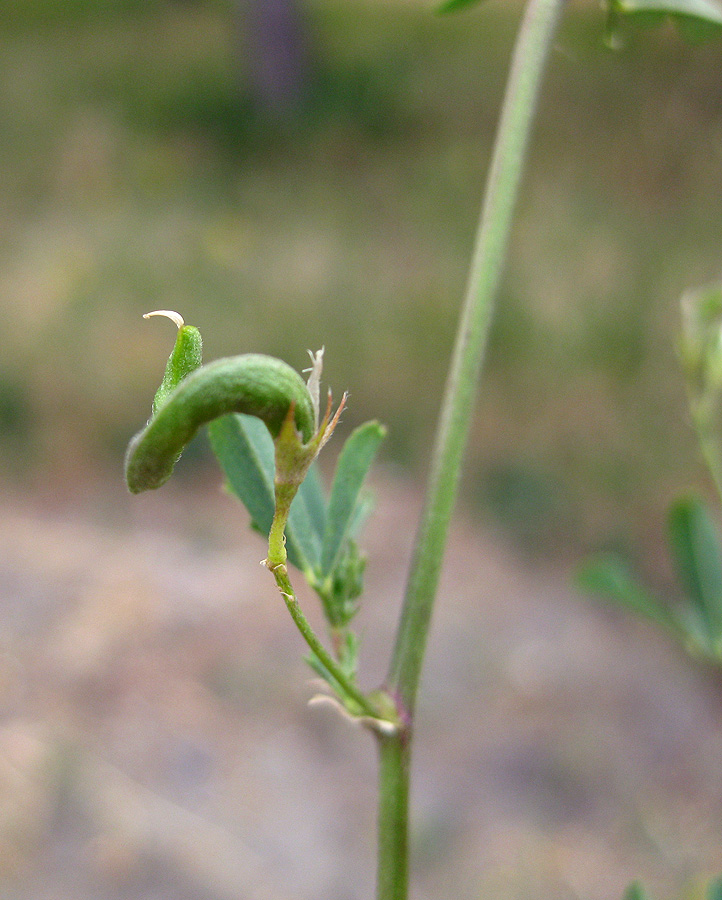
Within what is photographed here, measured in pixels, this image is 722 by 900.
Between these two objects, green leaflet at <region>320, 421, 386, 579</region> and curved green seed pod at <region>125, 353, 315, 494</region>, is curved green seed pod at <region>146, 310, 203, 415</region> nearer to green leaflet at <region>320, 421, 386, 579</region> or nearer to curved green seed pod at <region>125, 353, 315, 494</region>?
curved green seed pod at <region>125, 353, 315, 494</region>

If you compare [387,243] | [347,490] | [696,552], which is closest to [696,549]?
[696,552]

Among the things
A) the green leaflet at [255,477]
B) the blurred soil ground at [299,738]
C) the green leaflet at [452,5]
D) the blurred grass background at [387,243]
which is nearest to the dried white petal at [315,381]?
the green leaflet at [255,477]

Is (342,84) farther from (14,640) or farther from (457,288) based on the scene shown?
(14,640)

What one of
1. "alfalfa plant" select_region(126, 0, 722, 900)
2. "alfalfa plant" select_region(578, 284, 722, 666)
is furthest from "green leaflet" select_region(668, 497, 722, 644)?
"alfalfa plant" select_region(126, 0, 722, 900)

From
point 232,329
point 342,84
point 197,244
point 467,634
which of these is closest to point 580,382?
point 467,634

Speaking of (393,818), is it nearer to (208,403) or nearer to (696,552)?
(208,403)

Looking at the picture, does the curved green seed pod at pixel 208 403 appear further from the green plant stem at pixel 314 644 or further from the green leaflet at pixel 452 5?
the green leaflet at pixel 452 5

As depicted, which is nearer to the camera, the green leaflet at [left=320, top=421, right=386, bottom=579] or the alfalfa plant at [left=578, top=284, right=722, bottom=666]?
the green leaflet at [left=320, top=421, right=386, bottom=579]

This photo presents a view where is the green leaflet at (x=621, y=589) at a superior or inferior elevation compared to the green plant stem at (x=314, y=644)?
superior
